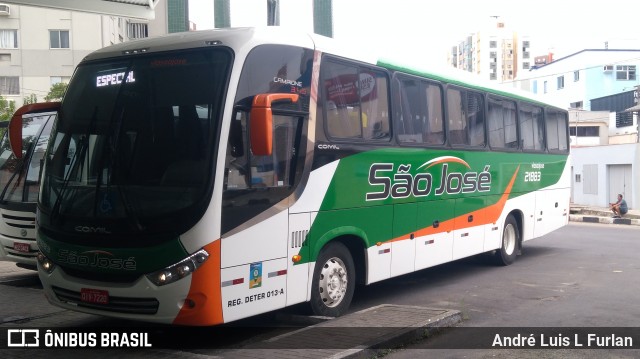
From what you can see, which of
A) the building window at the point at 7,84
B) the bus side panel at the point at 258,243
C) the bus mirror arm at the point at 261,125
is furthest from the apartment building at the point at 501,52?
the bus mirror arm at the point at 261,125

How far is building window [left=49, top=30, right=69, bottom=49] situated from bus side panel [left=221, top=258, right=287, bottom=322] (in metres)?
37.0

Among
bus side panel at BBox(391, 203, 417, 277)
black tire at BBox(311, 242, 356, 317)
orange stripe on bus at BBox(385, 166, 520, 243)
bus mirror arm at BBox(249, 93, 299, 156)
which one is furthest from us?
orange stripe on bus at BBox(385, 166, 520, 243)

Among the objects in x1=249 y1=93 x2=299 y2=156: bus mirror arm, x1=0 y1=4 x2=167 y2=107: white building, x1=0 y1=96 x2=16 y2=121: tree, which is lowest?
x1=249 y1=93 x2=299 y2=156: bus mirror arm

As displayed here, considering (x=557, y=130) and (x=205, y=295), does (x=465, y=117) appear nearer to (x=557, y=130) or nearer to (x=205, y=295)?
(x=557, y=130)

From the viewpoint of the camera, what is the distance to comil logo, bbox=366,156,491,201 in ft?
29.2

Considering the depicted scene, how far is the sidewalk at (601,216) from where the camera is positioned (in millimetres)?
25141

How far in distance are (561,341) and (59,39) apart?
38.8m

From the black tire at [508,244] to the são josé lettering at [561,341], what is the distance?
18.3 ft

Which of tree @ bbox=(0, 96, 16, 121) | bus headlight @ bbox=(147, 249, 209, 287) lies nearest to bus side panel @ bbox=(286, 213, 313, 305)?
bus headlight @ bbox=(147, 249, 209, 287)

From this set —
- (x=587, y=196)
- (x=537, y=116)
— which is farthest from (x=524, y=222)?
(x=587, y=196)

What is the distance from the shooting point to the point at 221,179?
6355mm

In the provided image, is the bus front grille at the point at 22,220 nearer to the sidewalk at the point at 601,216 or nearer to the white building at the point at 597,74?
the sidewalk at the point at 601,216

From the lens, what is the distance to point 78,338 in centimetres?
723

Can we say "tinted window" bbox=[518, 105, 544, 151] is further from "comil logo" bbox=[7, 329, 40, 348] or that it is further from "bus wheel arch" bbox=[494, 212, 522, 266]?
"comil logo" bbox=[7, 329, 40, 348]
